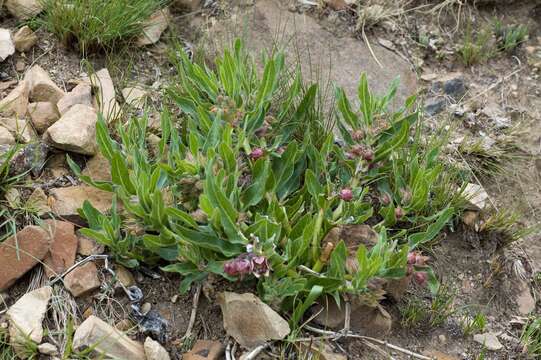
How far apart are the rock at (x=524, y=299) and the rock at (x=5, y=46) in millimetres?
3010

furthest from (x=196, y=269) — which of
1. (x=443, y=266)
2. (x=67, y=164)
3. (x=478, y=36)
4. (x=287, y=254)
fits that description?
(x=478, y=36)

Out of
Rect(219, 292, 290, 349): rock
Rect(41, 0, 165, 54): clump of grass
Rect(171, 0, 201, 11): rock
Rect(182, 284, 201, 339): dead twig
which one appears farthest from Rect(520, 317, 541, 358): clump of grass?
Rect(171, 0, 201, 11): rock

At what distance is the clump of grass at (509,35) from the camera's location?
4.78 metres

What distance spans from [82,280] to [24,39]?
1.65 metres

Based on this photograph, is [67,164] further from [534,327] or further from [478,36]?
[478,36]

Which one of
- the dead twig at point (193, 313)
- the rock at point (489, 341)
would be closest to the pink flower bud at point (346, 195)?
the dead twig at point (193, 313)

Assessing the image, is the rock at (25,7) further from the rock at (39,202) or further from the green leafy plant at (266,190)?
the rock at (39,202)

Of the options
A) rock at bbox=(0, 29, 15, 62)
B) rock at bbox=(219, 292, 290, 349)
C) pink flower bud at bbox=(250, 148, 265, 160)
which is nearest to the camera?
rock at bbox=(219, 292, 290, 349)

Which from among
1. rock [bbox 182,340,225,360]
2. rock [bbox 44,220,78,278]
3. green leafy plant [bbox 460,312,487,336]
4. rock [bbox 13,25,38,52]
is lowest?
green leafy plant [bbox 460,312,487,336]

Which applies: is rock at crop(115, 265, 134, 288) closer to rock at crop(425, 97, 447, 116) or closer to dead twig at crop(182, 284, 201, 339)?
dead twig at crop(182, 284, 201, 339)

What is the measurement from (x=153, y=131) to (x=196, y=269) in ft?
3.22

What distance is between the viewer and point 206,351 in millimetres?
2947

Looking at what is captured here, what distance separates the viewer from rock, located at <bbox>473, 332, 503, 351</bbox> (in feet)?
10.9

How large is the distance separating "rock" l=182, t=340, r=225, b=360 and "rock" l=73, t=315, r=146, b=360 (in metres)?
0.20
